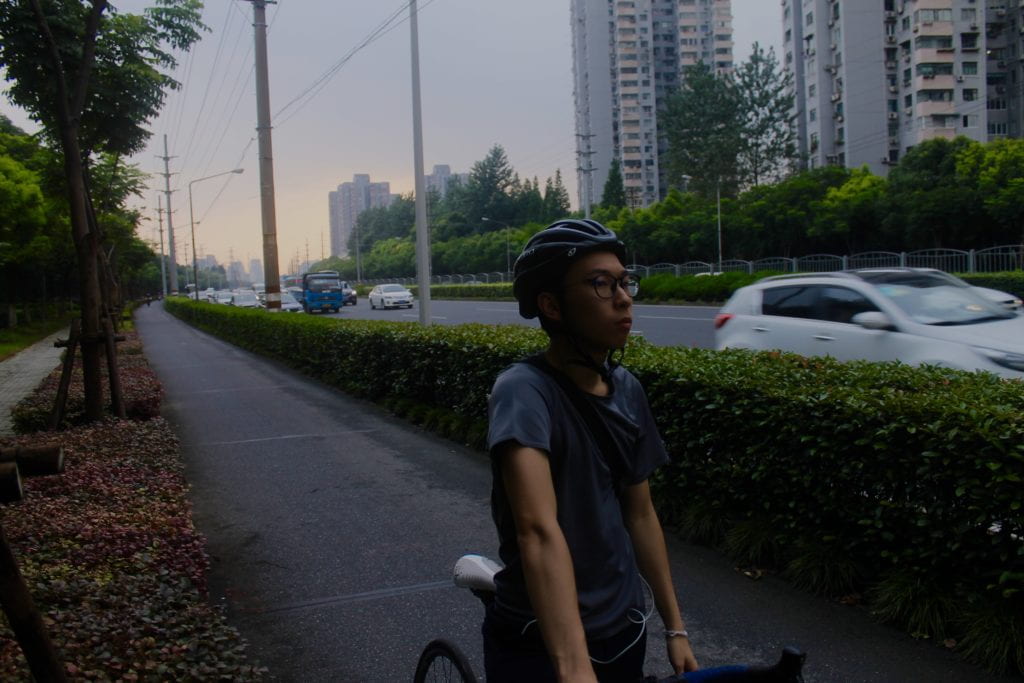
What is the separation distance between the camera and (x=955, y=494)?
13.4 feet

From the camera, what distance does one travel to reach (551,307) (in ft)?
6.97

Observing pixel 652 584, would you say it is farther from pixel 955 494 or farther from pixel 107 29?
pixel 107 29

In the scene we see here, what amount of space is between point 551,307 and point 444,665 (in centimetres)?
123

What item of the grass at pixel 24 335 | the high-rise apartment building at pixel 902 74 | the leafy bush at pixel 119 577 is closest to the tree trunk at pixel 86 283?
the leafy bush at pixel 119 577

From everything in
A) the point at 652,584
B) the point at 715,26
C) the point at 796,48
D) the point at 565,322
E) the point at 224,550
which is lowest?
the point at 224,550

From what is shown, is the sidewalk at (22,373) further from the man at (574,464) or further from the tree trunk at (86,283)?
the man at (574,464)

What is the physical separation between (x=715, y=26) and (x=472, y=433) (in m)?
127

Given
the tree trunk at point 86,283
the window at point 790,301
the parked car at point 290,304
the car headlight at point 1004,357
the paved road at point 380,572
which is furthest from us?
the parked car at point 290,304

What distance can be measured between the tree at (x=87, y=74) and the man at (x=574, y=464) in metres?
9.19

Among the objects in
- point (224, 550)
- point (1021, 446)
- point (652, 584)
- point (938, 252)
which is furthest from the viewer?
point (938, 252)

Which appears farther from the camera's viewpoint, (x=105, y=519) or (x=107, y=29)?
(x=107, y=29)

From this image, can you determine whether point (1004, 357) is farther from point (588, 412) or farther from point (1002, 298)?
point (588, 412)

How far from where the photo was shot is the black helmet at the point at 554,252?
209cm

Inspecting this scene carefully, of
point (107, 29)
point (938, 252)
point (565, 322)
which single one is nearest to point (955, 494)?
point (565, 322)
